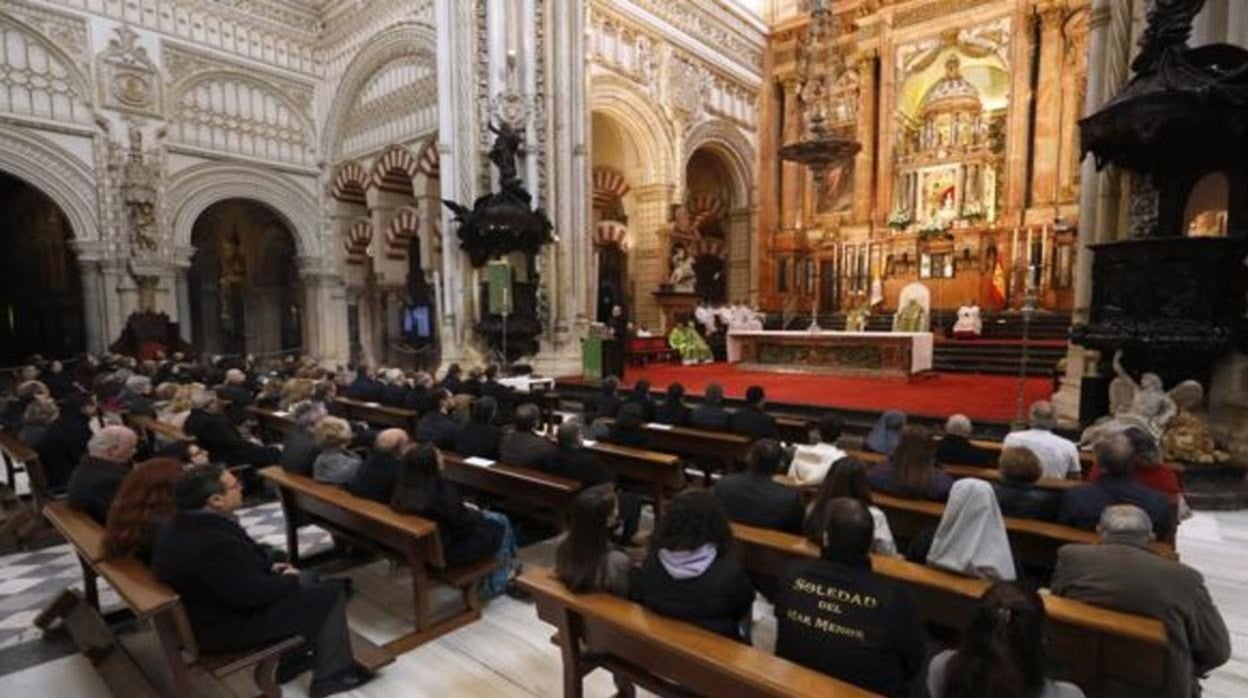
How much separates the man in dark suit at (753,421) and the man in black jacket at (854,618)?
3149 mm

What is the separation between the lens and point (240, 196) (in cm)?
1445

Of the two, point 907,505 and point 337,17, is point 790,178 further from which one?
point 907,505

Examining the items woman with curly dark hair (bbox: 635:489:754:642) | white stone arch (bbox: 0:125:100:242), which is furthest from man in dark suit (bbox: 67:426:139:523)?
white stone arch (bbox: 0:125:100:242)

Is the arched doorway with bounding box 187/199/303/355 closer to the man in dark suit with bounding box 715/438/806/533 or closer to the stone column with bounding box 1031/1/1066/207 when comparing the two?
the man in dark suit with bounding box 715/438/806/533

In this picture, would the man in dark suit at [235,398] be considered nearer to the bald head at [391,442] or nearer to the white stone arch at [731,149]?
the bald head at [391,442]

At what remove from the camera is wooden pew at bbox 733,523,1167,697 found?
1896 mm

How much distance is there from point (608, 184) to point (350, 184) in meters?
6.42

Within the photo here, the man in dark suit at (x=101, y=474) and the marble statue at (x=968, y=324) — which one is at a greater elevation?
the marble statue at (x=968, y=324)

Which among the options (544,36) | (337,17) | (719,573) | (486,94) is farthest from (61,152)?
(719,573)

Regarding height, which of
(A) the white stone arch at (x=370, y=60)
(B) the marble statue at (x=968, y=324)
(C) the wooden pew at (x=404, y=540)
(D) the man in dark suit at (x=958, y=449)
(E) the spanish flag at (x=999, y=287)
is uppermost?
(A) the white stone arch at (x=370, y=60)

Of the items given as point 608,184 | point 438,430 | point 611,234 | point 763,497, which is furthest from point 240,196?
point 763,497

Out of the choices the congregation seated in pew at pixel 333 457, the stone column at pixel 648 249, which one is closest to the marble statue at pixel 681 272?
the stone column at pixel 648 249

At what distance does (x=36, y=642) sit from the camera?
311 centimetres

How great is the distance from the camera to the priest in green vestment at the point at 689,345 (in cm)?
1398
